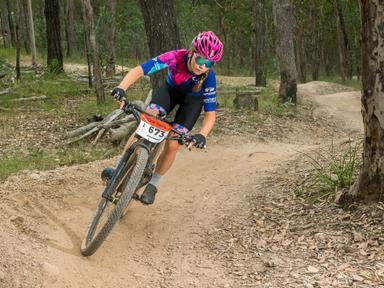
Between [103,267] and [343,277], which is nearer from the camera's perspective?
[343,277]

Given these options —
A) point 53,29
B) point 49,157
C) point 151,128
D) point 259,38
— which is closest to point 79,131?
point 49,157

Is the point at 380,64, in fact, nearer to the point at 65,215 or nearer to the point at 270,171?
the point at 270,171

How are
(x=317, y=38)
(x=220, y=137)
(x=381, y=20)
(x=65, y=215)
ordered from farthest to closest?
(x=317, y=38)
(x=220, y=137)
(x=65, y=215)
(x=381, y=20)

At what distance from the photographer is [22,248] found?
13.8 feet

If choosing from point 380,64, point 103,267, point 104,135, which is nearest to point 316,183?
point 380,64

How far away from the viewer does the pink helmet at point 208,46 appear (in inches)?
183

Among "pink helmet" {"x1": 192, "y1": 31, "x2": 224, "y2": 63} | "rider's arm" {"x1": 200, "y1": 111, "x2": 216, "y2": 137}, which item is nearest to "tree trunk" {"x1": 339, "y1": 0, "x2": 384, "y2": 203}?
"pink helmet" {"x1": 192, "y1": 31, "x2": 224, "y2": 63}

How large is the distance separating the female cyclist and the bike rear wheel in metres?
A: 0.29

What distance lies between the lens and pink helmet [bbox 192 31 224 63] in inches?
183

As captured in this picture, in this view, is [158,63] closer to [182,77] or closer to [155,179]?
[182,77]

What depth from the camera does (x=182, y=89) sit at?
5.21 meters

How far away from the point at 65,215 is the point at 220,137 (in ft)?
14.4

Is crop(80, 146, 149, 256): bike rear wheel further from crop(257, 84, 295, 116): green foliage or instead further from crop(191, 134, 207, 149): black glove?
crop(257, 84, 295, 116): green foliage

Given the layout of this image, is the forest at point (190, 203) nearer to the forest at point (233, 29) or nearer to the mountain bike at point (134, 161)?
the mountain bike at point (134, 161)
